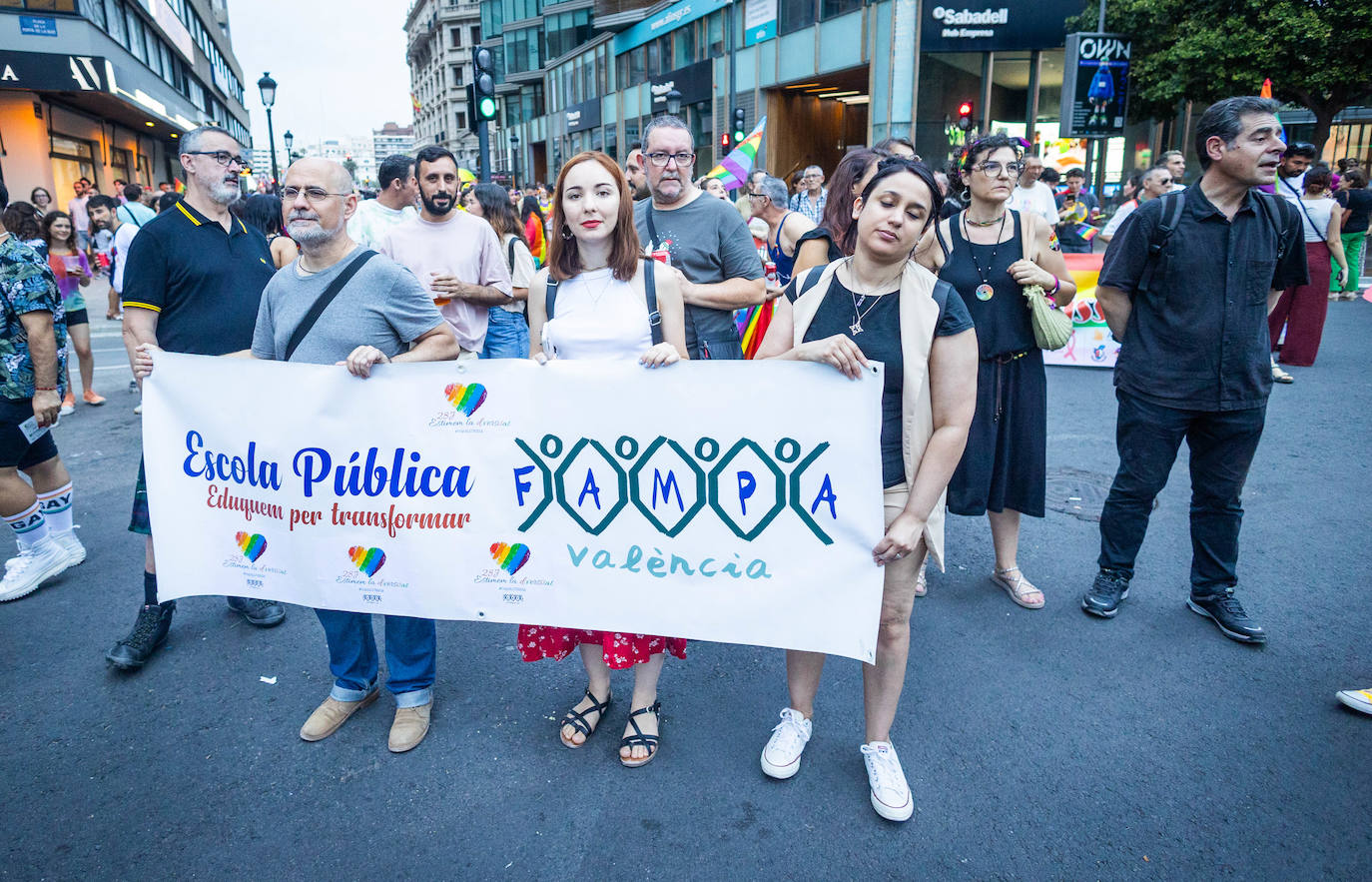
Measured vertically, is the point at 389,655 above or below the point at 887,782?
above

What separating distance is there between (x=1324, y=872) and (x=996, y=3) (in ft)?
94.6

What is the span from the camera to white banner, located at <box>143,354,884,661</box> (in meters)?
2.36

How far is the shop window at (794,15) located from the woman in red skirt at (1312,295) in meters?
25.7

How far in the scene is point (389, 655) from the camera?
2.92 meters

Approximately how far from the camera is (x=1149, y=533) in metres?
4.55

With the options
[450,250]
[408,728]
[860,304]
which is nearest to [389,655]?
[408,728]

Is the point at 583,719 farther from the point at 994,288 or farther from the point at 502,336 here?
the point at 502,336

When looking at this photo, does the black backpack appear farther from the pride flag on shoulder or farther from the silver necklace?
the pride flag on shoulder

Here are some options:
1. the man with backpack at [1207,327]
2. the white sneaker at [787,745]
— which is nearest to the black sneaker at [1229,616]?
the man with backpack at [1207,327]

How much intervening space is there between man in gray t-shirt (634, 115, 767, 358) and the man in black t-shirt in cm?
168

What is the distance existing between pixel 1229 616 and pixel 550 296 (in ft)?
10.2

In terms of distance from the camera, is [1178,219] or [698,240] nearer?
[1178,219]

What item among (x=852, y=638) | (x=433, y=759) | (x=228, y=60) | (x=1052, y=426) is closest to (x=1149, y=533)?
(x=1052, y=426)

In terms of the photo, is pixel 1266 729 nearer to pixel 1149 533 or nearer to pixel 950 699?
pixel 950 699
